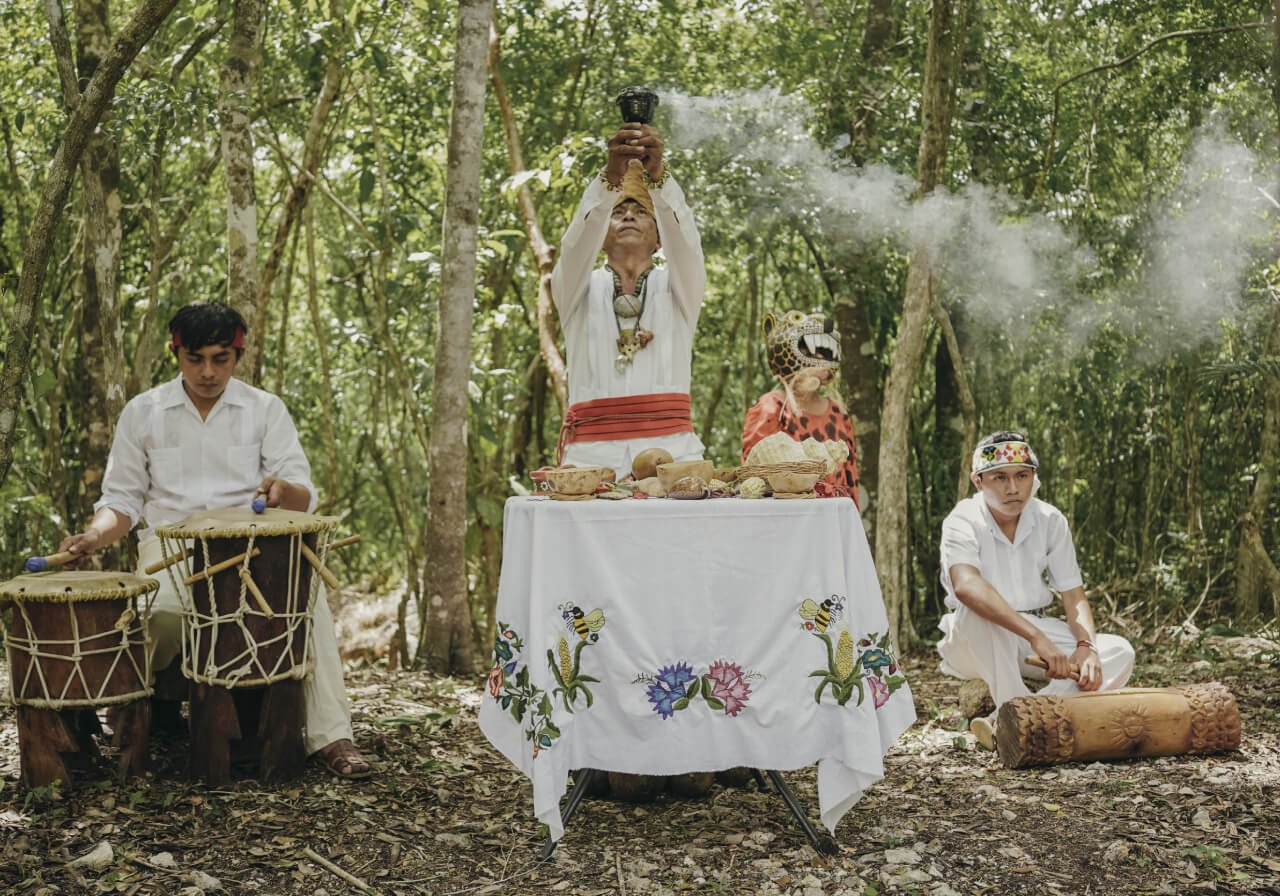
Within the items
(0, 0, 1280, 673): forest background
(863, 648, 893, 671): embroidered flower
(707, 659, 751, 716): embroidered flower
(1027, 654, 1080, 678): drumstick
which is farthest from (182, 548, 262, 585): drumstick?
(1027, 654, 1080, 678): drumstick

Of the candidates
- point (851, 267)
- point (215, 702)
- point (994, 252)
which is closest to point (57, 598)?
point (215, 702)

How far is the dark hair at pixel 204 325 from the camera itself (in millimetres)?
4207

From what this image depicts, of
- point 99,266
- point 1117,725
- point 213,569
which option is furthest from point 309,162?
point 1117,725

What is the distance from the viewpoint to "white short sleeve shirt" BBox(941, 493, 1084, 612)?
16.0 ft

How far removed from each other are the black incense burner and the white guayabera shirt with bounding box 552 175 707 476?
26 centimetres

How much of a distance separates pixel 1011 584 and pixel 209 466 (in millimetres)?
3219

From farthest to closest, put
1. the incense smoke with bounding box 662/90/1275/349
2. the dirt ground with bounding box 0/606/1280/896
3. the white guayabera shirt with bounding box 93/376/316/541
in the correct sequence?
the incense smoke with bounding box 662/90/1275/349
the white guayabera shirt with bounding box 93/376/316/541
the dirt ground with bounding box 0/606/1280/896

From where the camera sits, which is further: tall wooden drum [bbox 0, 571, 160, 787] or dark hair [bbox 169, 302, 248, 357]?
dark hair [bbox 169, 302, 248, 357]

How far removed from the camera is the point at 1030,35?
29.2 feet

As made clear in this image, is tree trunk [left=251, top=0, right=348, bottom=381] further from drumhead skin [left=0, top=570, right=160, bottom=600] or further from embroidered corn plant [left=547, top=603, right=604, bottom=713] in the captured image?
embroidered corn plant [left=547, top=603, right=604, bottom=713]

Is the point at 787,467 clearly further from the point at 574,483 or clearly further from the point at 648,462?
the point at 574,483

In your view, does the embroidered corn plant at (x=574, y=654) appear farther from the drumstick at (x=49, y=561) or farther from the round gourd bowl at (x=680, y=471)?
the drumstick at (x=49, y=561)

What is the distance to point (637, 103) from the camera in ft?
12.6

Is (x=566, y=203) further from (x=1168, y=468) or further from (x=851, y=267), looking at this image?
(x=1168, y=468)
